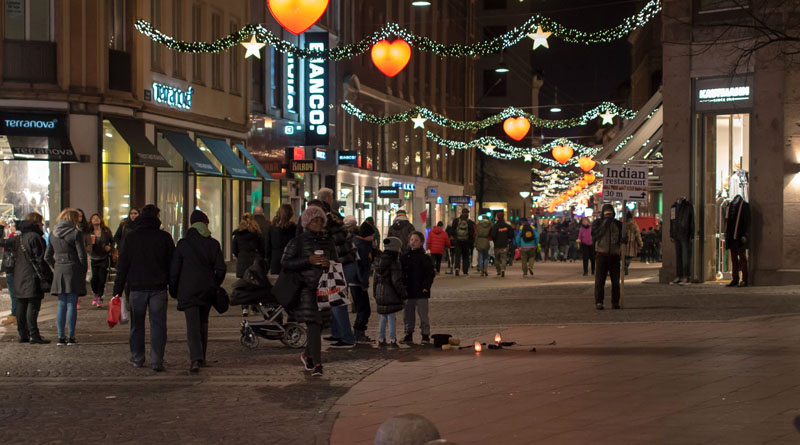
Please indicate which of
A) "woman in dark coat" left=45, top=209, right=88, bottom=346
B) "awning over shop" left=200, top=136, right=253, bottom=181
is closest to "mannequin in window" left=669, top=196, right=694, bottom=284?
"woman in dark coat" left=45, top=209, right=88, bottom=346

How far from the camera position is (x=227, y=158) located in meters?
37.8

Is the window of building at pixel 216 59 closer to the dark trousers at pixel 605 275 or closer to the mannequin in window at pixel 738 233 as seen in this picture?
the mannequin in window at pixel 738 233

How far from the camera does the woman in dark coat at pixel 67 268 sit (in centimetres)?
1578

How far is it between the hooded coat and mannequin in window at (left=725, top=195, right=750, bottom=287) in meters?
13.5

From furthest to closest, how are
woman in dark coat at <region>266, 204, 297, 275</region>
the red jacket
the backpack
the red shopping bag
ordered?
1. the backpack
2. the red jacket
3. woman in dark coat at <region>266, 204, 297, 275</region>
4. the red shopping bag

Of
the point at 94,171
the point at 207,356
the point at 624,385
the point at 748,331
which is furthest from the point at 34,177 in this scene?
the point at 624,385

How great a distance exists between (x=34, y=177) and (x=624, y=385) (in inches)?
823

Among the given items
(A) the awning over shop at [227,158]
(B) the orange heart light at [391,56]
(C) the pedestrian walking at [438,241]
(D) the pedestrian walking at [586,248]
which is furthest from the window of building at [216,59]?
(D) the pedestrian walking at [586,248]

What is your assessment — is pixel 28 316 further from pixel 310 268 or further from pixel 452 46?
pixel 452 46

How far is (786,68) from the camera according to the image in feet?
78.6

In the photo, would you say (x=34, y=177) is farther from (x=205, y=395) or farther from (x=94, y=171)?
(x=205, y=395)

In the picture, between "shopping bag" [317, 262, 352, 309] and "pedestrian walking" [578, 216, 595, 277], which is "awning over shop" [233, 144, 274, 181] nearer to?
"pedestrian walking" [578, 216, 595, 277]

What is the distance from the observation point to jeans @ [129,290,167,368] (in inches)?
516

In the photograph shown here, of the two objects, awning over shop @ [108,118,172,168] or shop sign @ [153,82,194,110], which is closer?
awning over shop @ [108,118,172,168]
